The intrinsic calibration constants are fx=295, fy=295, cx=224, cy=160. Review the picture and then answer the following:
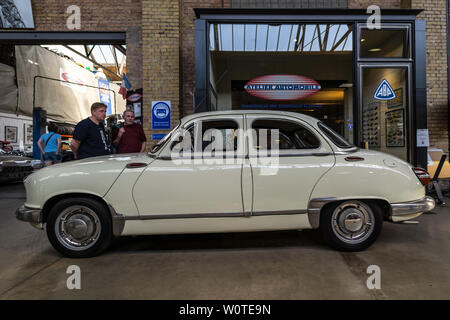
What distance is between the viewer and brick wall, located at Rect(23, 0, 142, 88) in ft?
24.2

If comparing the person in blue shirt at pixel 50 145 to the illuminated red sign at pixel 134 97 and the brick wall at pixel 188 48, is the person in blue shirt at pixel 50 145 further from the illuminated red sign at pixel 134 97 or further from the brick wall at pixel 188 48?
the brick wall at pixel 188 48

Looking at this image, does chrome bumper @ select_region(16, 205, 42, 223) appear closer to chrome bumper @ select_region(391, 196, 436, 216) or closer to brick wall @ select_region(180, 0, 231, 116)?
chrome bumper @ select_region(391, 196, 436, 216)

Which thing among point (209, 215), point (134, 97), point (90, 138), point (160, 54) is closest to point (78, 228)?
point (209, 215)

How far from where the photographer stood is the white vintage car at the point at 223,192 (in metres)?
3.19

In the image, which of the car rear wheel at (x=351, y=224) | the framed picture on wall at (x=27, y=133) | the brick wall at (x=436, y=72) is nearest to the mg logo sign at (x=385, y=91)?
the brick wall at (x=436, y=72)

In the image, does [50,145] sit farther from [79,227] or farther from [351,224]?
[351,224]

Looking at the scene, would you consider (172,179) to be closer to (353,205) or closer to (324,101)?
(353,205)

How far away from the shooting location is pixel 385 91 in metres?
7.39

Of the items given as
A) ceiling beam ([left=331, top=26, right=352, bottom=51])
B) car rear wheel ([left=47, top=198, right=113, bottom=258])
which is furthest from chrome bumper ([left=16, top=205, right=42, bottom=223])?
ceiling beam ([left=331, top=26, right=352, bottom=51])

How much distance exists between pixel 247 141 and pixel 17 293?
2561 millimetres

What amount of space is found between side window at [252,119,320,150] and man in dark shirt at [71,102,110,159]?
A: 237 cm

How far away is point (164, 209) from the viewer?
10.5 ft

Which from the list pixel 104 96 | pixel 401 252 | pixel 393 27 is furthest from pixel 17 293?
pixel 104 96

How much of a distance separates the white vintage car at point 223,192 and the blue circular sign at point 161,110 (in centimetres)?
370
